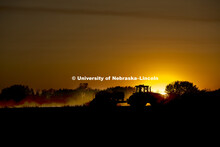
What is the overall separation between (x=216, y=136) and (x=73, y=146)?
5.20 meters

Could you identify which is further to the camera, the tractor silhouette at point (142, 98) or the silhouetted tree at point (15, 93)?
the silhouetted tree at point (15, 93)

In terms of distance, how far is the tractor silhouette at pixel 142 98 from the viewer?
27.2 metres

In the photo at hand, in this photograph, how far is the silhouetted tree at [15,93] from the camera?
268 feet

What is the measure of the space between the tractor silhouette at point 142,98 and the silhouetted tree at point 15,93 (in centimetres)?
5711

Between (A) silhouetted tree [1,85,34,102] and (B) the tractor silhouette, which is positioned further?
(A) silhouetted tree [1,85,34,102]

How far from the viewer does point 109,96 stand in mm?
28906

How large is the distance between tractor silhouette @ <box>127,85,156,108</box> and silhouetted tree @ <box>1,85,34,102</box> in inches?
2248

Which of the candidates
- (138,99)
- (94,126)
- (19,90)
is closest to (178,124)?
(94,126)

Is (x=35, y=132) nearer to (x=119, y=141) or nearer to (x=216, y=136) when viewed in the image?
(x=119, y=141)

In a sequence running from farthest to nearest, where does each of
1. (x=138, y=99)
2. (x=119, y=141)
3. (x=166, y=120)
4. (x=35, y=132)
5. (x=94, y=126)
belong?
(x=138, y=99), (x=166, y=120), (x=94, y=126), (x=35, y=132), (x=119, y=141)

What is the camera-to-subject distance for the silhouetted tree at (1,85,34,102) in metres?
81.7

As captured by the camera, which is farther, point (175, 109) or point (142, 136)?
point (175, 109)

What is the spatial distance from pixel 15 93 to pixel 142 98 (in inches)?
2535

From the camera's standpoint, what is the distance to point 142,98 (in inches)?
1077
